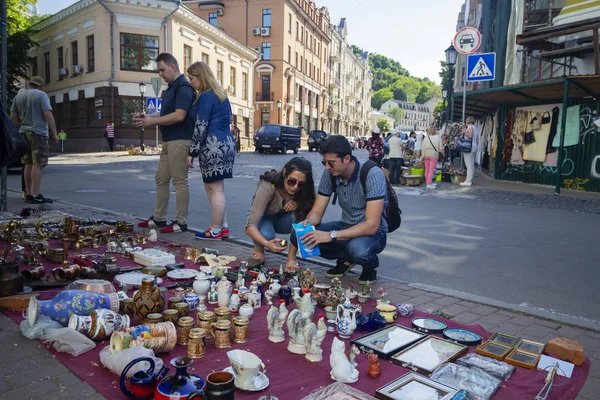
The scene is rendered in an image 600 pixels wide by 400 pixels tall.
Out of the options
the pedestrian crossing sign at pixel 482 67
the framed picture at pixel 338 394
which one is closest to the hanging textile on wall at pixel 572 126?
the pedestrian crossing sign at pixel 482 67

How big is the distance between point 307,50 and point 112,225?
51.0 m

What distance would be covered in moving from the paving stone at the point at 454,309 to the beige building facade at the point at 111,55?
90.0ft

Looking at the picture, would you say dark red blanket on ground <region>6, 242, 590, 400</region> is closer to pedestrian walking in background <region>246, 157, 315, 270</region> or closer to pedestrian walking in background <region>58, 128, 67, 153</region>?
pedestrian walking in background <region>246, 157, 315, 270</region>

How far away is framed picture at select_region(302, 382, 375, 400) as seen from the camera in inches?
91.7

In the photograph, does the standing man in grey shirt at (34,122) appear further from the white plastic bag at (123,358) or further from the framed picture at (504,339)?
the framed picture at (504,339)

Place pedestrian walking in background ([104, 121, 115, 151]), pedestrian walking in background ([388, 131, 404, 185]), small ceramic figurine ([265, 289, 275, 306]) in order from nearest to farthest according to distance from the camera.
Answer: small ceramic figurine ([265, 289, 275, 306]) < pedestrian walking in background ([388, 131, 404, 185]) < pedestrian walking in background ([104, 121, 115, 151])

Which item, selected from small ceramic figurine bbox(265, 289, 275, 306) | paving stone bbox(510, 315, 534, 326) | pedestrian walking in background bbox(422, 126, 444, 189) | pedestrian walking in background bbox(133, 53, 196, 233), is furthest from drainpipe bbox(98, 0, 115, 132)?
paving stone bbox(510, 315, 534, 326)

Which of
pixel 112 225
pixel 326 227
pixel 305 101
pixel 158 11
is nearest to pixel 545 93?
pixel 326 227

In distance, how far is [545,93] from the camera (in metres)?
12.4

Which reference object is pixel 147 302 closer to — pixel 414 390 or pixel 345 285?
pixel 414 390

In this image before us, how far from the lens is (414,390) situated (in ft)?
8.07

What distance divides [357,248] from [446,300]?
89 centimetres

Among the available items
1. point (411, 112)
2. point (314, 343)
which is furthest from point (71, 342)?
point (411, 112)

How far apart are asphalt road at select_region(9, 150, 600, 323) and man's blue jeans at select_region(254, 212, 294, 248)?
3.80 feet
